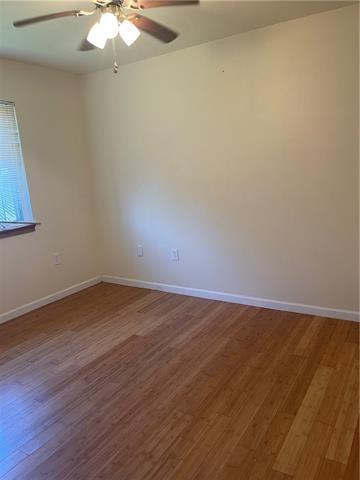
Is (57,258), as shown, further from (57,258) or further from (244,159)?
(244,159)

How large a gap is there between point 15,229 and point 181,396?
222 centimetres

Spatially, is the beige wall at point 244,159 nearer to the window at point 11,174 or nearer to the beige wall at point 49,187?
the beige wall at point 49,187

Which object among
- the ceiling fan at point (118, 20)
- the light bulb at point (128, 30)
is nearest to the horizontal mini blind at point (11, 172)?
the ceiling fan at point (118, 20)

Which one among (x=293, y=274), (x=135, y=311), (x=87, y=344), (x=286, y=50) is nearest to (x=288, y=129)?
(x=286, y=50)

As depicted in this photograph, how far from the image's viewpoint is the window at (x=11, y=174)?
325cm

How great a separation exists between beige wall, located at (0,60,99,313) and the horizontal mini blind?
0.06 meters

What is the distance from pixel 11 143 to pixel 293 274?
9.19ft

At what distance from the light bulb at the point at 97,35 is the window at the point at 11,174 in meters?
1.68

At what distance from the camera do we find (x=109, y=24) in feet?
5.91

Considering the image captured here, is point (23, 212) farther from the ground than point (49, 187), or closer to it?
closer to it

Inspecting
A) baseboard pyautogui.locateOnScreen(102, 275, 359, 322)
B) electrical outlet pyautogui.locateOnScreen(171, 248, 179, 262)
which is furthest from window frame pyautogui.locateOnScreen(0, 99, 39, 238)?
electrical outlet pyautogui.locateOnScreen(171, 248, 179, 262)

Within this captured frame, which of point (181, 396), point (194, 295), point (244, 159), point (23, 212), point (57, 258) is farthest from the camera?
point (57, 258)

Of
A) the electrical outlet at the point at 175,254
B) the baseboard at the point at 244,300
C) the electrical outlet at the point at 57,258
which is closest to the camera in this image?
the baseboard at the point at 244,300

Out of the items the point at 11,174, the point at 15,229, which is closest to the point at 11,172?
the point at 11,174
